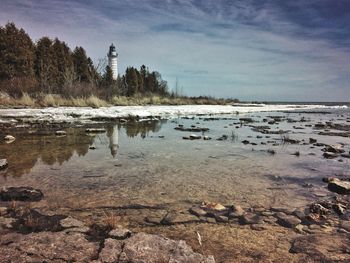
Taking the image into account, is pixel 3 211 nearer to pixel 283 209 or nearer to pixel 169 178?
pixel 169 178

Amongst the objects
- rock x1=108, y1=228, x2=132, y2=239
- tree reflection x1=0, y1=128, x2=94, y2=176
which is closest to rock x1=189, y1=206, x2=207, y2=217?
rock x1=108, y1=228, x2=132, y2=239

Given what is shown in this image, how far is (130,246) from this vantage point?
97.0 inches

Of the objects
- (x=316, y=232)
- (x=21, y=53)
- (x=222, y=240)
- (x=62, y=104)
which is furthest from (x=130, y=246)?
(x=21, y=53)

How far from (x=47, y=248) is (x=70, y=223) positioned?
0.55 m

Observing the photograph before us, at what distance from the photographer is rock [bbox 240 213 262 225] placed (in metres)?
3.20

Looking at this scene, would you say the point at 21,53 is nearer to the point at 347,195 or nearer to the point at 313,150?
the point at 313,150

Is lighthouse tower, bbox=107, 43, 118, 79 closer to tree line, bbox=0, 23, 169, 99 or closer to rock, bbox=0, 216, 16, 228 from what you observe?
tree line, bbox=0, 23, 169, 99

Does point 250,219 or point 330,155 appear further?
point 330,155

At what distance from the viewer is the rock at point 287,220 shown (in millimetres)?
3162

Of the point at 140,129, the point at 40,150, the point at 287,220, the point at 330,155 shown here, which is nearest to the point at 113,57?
the point at 140,129

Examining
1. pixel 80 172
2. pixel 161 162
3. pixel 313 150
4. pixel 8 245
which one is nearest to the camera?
pixel 8 245

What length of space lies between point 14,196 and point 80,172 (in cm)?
147

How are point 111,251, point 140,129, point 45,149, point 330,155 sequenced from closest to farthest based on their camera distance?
point 111,251 → point 330,155 → point 45,149 → point 140,129

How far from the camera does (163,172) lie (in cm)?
520
